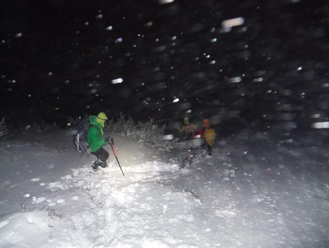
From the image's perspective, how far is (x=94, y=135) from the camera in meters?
6.34

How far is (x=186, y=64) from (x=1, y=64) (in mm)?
19975

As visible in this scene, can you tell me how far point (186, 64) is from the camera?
27375 millimetres

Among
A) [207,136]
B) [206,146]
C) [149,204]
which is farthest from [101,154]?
[206,146]

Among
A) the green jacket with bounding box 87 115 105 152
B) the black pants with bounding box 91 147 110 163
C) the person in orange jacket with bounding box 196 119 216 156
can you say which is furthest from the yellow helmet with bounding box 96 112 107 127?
the person in orange jacket with bounding box 196 119 216 156

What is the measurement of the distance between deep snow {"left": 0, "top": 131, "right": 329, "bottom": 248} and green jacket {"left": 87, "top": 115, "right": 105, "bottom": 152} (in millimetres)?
864

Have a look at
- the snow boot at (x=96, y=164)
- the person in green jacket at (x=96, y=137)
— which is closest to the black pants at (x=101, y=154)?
the person in green jacket at (x=96, y=137)

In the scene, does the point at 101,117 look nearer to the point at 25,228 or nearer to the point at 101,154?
the point at 101,154

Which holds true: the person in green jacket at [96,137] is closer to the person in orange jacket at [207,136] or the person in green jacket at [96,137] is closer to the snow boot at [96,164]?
the snow boot at [96,164]

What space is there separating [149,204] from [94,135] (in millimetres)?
2850

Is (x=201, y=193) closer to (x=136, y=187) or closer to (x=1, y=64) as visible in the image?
(x=136, y=187)

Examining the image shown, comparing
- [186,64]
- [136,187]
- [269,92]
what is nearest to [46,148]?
[136,187]

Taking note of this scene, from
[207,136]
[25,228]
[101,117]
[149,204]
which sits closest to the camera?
[25,228]

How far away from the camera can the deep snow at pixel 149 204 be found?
11.7 feet

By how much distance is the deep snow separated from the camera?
140 inches
